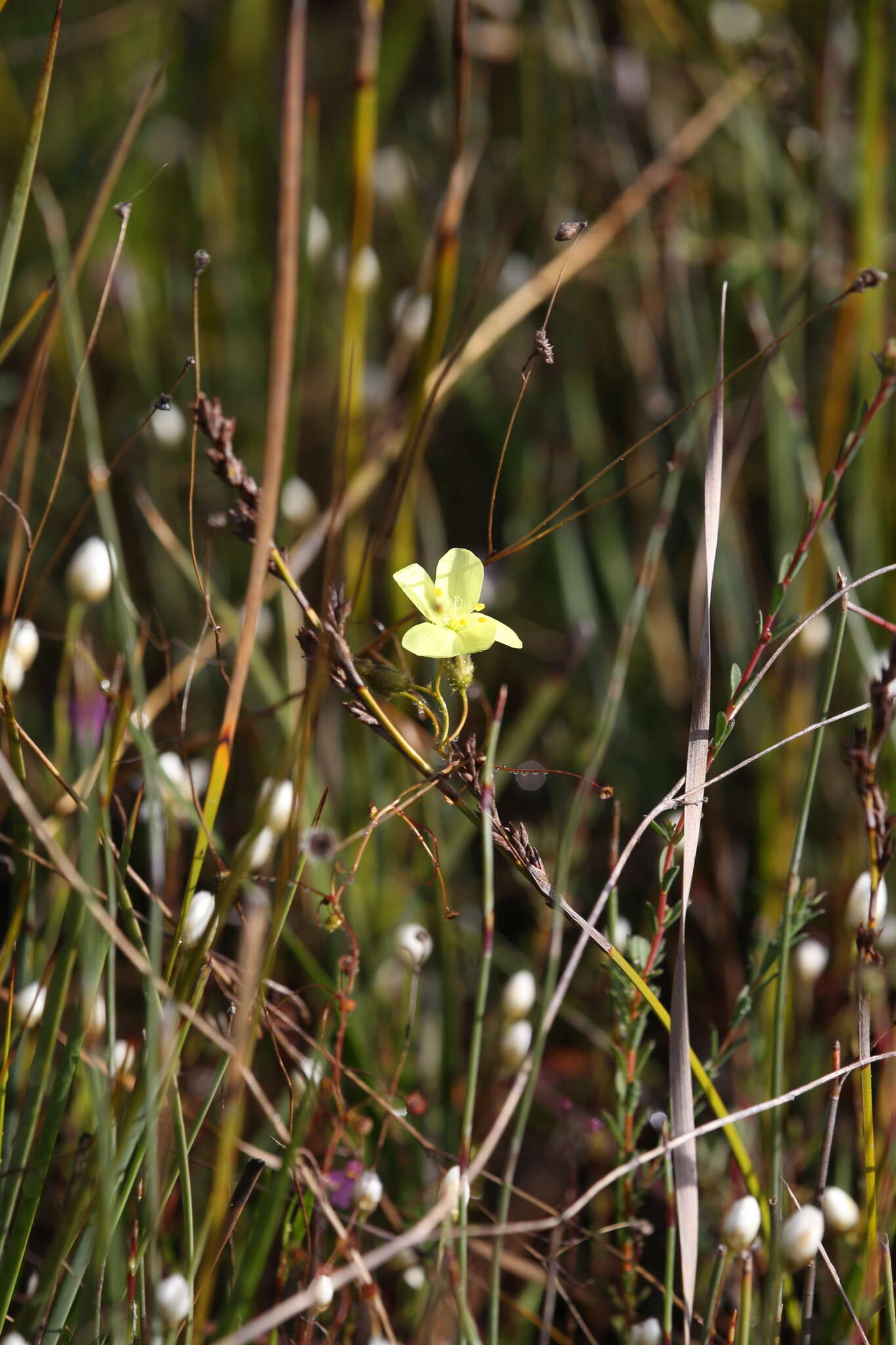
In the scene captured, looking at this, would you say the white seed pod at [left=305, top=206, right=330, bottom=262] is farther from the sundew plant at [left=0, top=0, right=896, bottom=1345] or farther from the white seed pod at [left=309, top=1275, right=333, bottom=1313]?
the white seed pod at [left=309, top=1275, right=333, bottom=1313]

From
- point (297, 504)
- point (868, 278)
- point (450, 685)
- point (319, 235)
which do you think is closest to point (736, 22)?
point (319, 235)

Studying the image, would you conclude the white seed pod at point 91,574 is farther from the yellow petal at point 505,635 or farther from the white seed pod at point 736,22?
the white seed pod at point 736,22

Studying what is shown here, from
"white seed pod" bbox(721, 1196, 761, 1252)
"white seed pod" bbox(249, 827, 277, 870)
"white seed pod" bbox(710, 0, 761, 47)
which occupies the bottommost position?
"white seed pod" bbox(721, 1196, 761, 1252)

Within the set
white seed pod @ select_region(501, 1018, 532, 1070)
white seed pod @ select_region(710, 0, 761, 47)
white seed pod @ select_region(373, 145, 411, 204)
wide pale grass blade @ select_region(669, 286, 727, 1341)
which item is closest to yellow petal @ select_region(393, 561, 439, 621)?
wide pale grass blade @ select_region(669, 286, 727, 1341)

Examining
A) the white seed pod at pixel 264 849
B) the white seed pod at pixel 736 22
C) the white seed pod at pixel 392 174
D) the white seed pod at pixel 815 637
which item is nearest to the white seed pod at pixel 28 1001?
the white seed pod at pixel 264 849

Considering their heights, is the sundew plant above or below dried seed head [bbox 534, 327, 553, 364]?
below
